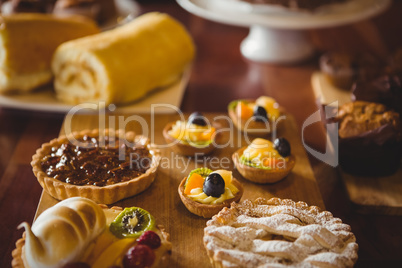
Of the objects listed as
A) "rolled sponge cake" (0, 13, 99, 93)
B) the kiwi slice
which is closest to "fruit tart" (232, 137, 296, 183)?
the kiwi slice

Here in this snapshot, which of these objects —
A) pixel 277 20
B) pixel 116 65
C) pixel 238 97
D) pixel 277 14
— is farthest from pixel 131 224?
pixel 277 14

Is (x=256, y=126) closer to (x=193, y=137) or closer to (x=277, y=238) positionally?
(x=193, y=137)

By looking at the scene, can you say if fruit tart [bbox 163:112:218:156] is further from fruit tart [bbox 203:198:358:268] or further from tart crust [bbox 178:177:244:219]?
fruit tart [bbox 203:198:358:268]

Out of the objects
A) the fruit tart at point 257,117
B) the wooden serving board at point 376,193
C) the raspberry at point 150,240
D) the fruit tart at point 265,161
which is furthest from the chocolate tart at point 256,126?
the raspberry at point 150,240

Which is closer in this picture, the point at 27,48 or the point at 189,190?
the point at 189,190

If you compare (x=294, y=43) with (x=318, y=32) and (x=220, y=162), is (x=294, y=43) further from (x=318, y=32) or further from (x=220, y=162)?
(x=220, y=162)

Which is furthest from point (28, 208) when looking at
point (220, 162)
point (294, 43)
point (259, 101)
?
point (294, 43)
